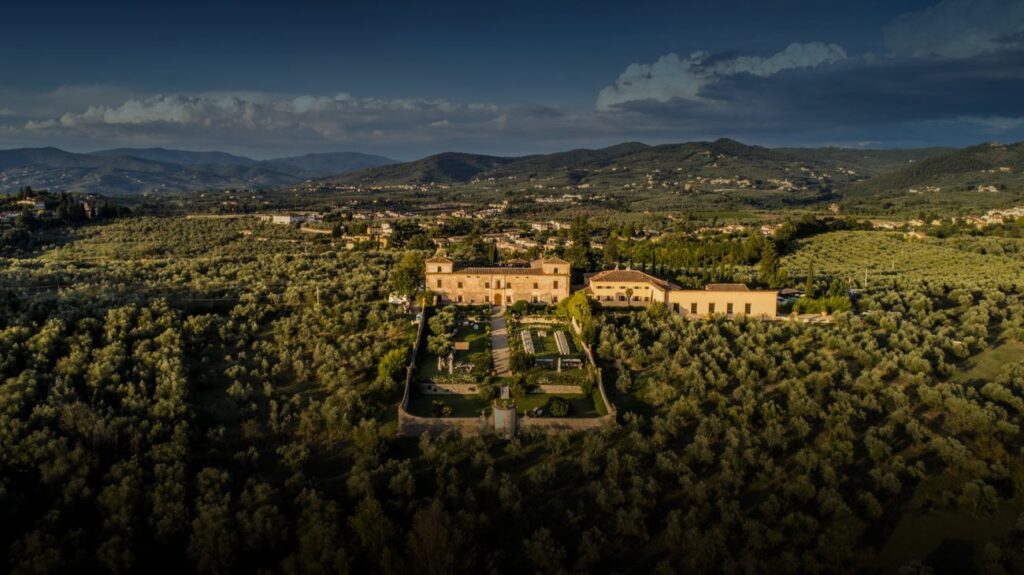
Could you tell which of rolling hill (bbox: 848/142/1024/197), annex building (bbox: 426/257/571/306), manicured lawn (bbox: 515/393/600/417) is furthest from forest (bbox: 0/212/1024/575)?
rolling hill (bbox: 848/142/1024/197)

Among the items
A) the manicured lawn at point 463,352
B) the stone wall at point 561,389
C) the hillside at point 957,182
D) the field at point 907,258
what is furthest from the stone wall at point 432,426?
the hillside at point 957,182

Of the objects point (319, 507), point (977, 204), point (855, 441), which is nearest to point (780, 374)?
point (855, 441)

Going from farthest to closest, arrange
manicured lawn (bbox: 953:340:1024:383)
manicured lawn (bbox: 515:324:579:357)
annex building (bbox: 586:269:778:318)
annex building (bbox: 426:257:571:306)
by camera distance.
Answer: annex building (bbox: 426:257:571:306)
annex building (bbox: 586:269:778:318)
manicured lawn (bbox: 515:324:579:357)
manicured lawn (bbox: 953:340:1024:383)

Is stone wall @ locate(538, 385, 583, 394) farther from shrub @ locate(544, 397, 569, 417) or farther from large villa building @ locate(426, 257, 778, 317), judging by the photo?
large villa building @ locate(426, 257, 778, 317)

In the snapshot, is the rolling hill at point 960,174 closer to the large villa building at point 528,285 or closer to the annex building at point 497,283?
the large villa building at point 528,285

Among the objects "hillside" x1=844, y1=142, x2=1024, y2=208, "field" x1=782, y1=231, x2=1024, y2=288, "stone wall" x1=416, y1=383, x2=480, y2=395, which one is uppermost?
"hillside" x1=844, y1=142, x2=1024, y2=208

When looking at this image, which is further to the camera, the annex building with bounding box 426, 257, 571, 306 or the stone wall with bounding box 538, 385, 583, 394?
the annex building with bounding box 426, 257, 571, 306

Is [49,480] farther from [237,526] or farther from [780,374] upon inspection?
[780,374]
